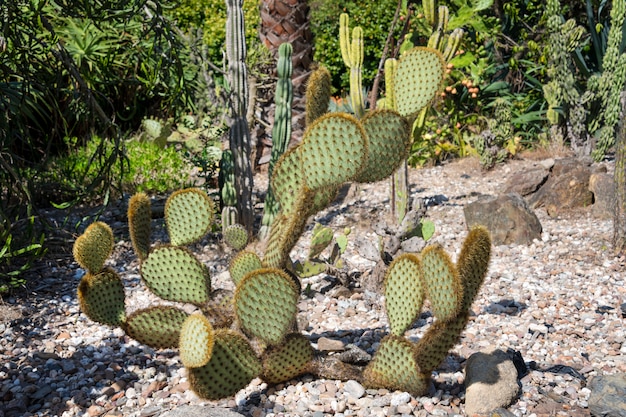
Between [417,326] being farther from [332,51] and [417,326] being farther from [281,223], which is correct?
[332,51]

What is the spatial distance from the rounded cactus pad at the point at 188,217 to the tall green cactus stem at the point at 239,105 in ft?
5.54

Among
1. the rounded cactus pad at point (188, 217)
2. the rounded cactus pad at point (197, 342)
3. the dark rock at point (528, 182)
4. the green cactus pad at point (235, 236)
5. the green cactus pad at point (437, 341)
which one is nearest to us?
the rounded cactus pad at point (197, 342)

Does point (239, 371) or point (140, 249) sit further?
point (140, 249)

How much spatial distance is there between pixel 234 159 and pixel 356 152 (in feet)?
7.84

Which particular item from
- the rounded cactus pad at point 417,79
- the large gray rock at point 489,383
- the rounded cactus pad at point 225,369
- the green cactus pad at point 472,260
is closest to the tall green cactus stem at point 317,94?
the rounded cactus pad at point 417,79

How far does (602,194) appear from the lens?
5270 mm

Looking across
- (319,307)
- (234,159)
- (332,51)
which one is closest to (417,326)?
(319,307)

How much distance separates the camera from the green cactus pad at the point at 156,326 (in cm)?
293

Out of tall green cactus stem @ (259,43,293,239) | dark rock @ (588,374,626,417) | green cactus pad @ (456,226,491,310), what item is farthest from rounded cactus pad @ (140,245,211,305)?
tall green cactus stem @ (259,43,293,239)

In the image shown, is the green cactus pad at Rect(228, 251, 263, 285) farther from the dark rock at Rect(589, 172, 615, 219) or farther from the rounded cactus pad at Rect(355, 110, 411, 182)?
the dark rock at Rect(589, 172, 615, 219)

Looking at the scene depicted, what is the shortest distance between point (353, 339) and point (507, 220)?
1.95 meters

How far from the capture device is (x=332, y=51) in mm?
9688

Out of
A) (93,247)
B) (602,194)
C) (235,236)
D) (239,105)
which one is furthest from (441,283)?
(602,194)

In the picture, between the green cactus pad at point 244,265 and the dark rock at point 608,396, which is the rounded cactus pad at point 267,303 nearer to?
the green cactus pad at point 244,265
